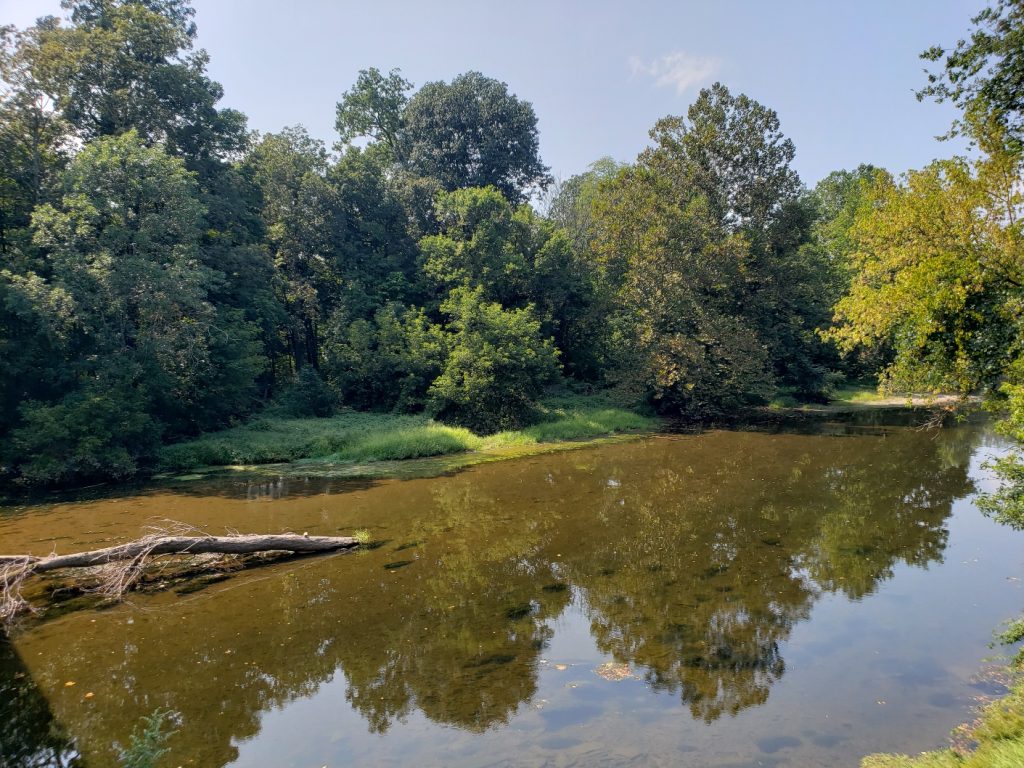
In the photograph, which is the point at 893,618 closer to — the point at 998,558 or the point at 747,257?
the point at 998,558

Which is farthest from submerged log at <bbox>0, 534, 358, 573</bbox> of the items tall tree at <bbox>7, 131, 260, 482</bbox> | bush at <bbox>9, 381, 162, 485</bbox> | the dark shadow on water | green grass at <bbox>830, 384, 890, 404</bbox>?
green grass at <bbox>830, 384, 890, 404</bbox>

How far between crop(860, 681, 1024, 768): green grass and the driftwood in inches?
408

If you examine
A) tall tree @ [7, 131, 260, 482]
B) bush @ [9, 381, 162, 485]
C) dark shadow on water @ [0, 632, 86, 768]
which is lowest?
dark shadow on water @ [0, 632, 86, 768]

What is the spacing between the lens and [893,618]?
8.96 m

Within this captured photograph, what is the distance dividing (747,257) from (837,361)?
52.9ft

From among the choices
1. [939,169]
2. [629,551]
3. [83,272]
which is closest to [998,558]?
[629,551]

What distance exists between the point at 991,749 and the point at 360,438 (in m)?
22.9

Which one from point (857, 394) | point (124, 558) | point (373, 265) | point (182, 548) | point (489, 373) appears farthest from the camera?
point (857, 394)

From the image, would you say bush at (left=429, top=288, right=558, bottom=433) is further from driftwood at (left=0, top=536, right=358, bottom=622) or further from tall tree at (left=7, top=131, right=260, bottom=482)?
driftwood at (left=0, top=536, right=358, bottom=622)

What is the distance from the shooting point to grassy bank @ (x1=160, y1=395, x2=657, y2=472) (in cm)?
2344

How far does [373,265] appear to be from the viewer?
38.1 m

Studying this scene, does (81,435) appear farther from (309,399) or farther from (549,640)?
(549,640)

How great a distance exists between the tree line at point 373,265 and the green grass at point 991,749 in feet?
20.5

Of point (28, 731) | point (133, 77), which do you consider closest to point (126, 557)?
point (28, 731)
